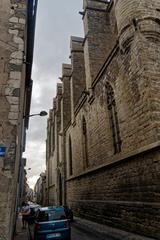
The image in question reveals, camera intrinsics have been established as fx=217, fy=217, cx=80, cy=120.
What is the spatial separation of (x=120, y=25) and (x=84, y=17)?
21.4 feet

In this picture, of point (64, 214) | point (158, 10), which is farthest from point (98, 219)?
point (158, 10)

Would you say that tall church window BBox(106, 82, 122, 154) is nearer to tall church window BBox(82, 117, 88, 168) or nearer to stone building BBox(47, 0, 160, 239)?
stone building BBox(47, 0, 160, 239)

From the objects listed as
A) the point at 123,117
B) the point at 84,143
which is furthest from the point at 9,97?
the point at 84,143

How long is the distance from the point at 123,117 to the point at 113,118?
1.54 metres

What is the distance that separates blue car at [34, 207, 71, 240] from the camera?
7055mm

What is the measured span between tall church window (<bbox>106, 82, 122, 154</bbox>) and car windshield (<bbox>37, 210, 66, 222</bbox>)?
13.4 feet

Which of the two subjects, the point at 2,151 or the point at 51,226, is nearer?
the point at 2,151

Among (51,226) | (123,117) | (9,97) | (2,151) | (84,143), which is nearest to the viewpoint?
(2,151)

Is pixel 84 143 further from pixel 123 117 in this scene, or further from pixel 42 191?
pixel 42 191

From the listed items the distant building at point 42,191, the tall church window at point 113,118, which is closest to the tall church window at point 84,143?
the tall church window at point 113,118

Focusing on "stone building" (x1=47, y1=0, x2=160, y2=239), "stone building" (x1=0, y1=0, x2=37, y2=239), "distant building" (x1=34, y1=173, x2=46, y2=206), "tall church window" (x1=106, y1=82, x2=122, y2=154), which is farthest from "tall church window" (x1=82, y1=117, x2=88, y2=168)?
"distant building" (x1=34, y1=173, x2=46, y2=206)

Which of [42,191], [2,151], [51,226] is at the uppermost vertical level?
[2,151]

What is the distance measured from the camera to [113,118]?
10875 millimetres

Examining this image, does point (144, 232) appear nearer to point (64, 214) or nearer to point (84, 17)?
point (64, 214)
